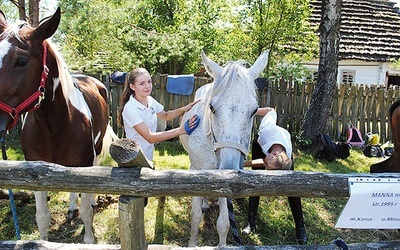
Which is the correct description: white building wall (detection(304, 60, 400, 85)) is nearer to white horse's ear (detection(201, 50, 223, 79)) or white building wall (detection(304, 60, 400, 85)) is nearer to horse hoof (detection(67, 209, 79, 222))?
white horse's ear (detection(201, 50, 223, 79))

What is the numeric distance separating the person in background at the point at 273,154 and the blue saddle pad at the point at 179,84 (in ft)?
13.6

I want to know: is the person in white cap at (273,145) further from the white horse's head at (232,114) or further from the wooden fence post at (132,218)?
the wooden fence post at (132,218)

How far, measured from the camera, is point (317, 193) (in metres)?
2.02

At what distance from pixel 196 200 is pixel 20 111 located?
1.91 meters

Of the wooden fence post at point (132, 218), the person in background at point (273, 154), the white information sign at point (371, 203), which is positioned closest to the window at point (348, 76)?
the person in background at point (273, 154)

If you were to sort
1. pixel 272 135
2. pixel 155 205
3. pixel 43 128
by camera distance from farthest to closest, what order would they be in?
pixel 155 205 < pixel 272 135 < pixel 43 128

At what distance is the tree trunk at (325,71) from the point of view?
22.4ft

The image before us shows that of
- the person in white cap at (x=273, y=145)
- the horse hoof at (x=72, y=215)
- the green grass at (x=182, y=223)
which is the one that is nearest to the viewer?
the person in white cap at (x=273, y=145)

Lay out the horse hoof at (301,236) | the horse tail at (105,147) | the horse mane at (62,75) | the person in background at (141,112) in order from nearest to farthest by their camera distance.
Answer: the horse mane at (62,75)
the person in background at (141,112)
the horse hoof at (301,236)
the horse tail at (105,147)

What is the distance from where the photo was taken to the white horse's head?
2.44 metres

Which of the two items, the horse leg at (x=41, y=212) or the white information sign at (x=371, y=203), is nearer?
the white information sign at (x=371, y=203)

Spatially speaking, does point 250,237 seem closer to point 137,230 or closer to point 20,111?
point 137,230

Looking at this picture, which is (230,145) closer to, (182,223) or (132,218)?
(132,218)

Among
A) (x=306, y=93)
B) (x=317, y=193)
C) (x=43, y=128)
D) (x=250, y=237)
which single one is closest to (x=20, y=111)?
(x=43, y=128)
